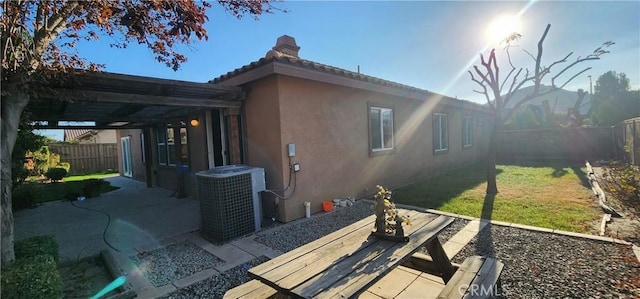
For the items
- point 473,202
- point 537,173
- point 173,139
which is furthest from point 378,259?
point 537,173

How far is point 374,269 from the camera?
2.23 meters

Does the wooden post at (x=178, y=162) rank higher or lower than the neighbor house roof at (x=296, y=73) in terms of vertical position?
lower

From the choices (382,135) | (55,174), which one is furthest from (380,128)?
(55,174)

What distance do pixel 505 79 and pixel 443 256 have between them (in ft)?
22.0

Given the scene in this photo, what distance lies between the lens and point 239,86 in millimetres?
6289

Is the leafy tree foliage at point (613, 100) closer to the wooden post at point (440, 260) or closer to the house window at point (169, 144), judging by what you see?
the wooden post at point (440, 260)

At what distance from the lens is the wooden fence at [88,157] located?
18500 mm

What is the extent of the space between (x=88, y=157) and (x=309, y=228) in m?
20.9

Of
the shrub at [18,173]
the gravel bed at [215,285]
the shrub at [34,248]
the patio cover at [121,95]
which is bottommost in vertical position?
the gravel bed at [215,285]

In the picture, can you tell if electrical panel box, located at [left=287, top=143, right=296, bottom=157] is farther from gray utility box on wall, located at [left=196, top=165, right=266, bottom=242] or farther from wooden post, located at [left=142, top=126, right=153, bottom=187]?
wooden post, located at [left=142, top=126, right=153, bottom=187]

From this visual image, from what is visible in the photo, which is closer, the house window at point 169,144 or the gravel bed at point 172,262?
the gravel bed at point 172,262

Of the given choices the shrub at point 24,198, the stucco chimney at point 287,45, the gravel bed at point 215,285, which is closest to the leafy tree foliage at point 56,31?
the gravel bed at point 215,285

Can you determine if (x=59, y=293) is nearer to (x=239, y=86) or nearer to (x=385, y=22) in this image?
(x=239, y=86)

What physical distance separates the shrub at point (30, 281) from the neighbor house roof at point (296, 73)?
4.00 m
